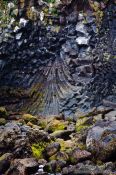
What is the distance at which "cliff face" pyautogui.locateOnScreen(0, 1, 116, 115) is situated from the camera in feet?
143

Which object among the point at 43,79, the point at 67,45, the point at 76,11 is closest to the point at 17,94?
the point at 43,79

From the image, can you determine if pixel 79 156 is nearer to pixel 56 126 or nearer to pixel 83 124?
pixel 83 124

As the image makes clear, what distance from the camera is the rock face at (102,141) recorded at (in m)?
25.2

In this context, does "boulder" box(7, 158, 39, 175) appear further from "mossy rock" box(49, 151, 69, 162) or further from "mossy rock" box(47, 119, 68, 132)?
"mossy rock" box(47, 119, 68, 132)

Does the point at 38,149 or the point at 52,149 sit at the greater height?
the point at 52,149

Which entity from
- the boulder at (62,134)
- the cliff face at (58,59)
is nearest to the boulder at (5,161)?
the boulder at (62,134)

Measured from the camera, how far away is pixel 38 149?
2798 cm

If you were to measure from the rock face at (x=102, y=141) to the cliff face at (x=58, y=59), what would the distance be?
15.2 metres

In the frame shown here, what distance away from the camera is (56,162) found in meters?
25.4

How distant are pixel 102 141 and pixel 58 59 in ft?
70.3

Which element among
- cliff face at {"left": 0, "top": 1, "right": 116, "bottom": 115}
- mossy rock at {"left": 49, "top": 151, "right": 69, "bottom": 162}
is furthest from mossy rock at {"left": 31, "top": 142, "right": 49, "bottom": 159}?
cliff face at {"left": 0, "top": 1, "right": 116, "bottom": 115}

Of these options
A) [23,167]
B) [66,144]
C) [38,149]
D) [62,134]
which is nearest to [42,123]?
[62,134]

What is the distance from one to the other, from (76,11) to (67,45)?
13.3 feet

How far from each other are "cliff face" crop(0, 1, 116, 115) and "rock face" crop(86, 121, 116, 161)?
15.2 m
